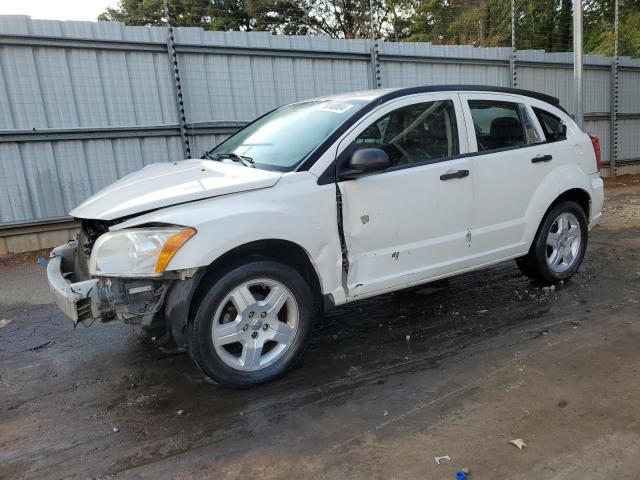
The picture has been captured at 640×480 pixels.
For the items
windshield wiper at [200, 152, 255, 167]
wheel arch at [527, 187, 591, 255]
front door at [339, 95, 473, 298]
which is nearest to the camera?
front door at [339, 95, 473, 298]

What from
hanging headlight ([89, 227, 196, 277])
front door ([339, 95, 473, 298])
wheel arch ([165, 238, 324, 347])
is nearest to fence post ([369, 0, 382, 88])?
front door ([339, 95, 473, 298])

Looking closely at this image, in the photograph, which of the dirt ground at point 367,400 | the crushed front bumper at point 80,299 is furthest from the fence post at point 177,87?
the crushed front bumper at point 80,299

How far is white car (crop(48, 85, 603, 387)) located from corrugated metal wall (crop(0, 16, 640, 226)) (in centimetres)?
400

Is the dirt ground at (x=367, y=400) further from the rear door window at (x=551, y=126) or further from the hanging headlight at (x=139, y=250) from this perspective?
the rear door window at (x=551, y=126)

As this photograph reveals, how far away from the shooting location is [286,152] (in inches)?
149

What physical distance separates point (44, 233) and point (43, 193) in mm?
585

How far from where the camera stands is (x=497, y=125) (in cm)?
457

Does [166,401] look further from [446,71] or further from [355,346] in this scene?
[446,71]

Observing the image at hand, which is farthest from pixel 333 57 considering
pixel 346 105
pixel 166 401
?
pixel 166 401

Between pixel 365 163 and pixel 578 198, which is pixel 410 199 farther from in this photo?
pixel 578 198

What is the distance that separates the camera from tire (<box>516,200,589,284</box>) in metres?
4.96

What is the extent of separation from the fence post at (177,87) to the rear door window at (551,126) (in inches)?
213

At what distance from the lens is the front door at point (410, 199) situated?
369 centimetres

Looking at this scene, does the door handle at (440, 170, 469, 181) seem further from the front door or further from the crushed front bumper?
the crushed front bumper
